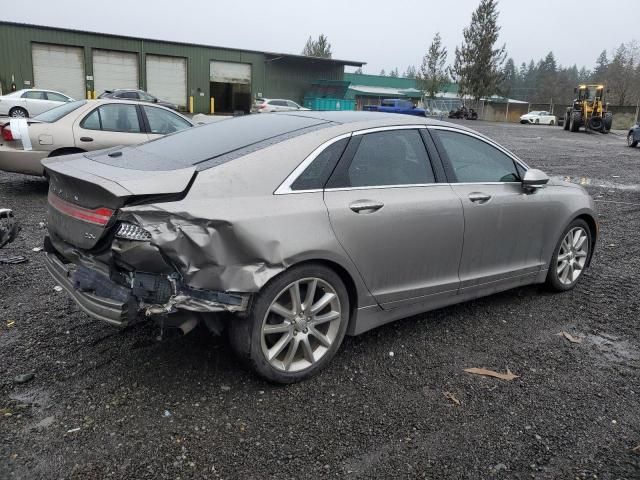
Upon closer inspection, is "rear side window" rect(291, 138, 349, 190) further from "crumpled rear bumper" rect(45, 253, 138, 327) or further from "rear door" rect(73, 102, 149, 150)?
"rear door" rect(73, 102, 149, 150)

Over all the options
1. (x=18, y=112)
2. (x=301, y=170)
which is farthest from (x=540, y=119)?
(x=301, y=170)

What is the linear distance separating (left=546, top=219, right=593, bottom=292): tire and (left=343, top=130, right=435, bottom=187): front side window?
5.79ft

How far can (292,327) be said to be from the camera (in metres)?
3.17

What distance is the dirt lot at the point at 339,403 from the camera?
258 centimetres

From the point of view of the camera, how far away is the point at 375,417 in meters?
2.97

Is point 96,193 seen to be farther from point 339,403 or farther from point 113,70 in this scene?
point 113,70

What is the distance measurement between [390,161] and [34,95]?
878 inches

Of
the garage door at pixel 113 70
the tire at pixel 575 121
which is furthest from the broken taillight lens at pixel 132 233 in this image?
the tire at pixel 575 121

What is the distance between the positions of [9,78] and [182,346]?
1440 inches

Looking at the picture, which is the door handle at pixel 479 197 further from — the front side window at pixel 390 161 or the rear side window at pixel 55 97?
the rear side window at pixel 55 97

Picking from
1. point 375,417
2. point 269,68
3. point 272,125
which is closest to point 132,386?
point 375,417

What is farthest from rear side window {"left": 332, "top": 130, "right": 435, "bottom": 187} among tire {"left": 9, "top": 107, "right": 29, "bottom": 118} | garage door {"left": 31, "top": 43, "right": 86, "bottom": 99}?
garage door {"left": 31, "top": 43, "right": 86, "bottom": 99}

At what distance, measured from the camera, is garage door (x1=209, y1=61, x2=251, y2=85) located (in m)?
40.9

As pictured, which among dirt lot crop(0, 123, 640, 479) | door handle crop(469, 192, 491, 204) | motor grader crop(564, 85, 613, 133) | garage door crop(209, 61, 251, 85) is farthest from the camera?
garage door crop(209, 61, 251, 85)
